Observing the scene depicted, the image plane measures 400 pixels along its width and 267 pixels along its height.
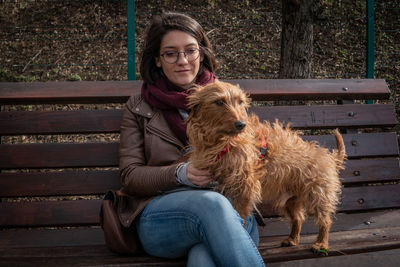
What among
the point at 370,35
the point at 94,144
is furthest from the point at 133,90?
the point at 370,35

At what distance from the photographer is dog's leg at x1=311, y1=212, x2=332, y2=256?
2.27 meters

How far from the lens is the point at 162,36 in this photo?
2.34 m

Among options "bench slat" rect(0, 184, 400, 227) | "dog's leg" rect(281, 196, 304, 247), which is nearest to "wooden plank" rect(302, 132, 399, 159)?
"dog's leg" rect(281, 196, 304, 247)

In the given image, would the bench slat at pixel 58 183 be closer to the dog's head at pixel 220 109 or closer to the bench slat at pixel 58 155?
the bench slat at pixel 58 155

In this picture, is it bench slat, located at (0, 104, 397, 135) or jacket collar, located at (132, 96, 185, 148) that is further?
bench slat, located at (0, 104, 397, 135)

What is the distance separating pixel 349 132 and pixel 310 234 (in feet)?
3.38

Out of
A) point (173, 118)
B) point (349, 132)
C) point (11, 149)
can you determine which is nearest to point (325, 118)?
point (349, 132)

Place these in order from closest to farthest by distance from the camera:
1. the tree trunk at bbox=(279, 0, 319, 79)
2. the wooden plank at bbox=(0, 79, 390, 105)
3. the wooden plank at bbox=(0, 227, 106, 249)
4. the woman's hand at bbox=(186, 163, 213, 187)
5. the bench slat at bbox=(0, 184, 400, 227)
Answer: the woman's hand at bbox=(186, 163, 213, 187), the wooden plank at bbox=(0, 227, 106, 249), the bench slat at bbox=(0, 184, 400, 227), the wooden plank at bbox=(0, 79, 390, 105), the tree trunk at bbox=(279, 0, 319, 79)

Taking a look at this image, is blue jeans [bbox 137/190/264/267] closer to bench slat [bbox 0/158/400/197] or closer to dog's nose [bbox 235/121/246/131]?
dog's nose [bbox 235/121/246/131]

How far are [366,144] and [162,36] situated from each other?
195cm

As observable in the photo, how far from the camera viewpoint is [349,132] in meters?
3.22

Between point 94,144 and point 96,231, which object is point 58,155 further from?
point 96,231

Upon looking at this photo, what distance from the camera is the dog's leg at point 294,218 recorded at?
2412mm

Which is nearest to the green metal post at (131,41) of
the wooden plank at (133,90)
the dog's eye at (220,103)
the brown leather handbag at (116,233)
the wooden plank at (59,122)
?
the wooden plank at (133,90)
